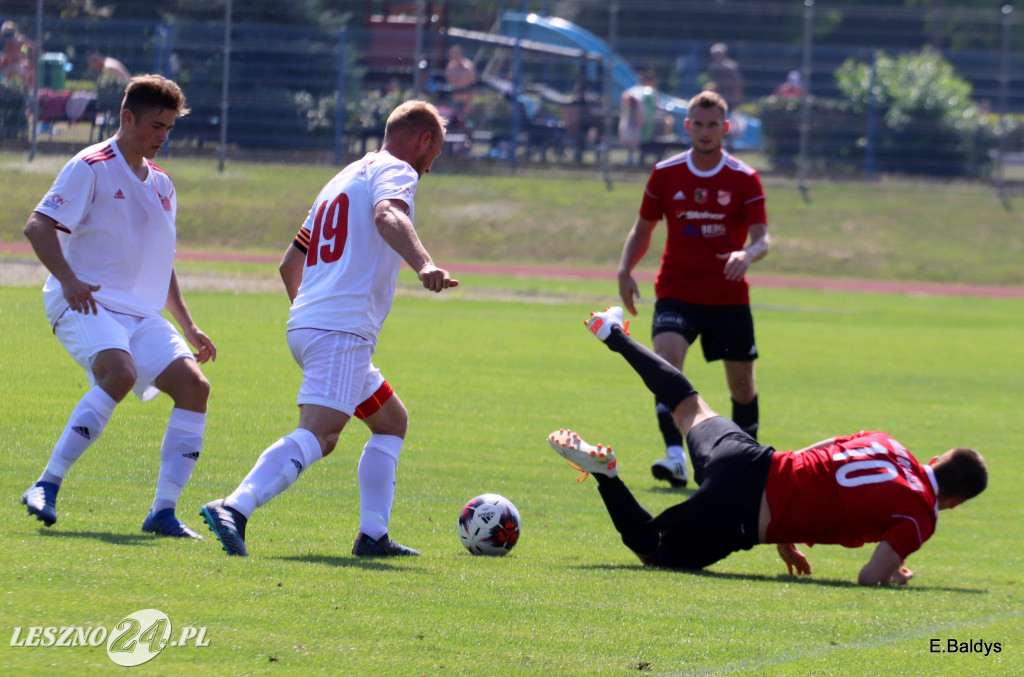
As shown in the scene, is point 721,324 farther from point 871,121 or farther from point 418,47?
point 871,121

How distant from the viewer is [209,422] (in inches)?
346

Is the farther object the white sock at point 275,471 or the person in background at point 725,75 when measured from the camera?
the person in background at point 725,75

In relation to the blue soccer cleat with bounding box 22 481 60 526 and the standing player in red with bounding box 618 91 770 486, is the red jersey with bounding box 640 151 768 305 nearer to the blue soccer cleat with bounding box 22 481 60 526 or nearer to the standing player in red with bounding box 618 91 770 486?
the standing player in red with bounding box 618 91 770 486

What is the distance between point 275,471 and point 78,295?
3.82ft

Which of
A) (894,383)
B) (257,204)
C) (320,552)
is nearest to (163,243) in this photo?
(320,552)

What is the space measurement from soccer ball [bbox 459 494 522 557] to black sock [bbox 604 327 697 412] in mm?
981

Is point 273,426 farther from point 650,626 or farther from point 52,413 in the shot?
point 650,626

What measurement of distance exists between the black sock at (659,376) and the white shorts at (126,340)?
2197mm

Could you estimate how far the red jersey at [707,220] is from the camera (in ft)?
28.5

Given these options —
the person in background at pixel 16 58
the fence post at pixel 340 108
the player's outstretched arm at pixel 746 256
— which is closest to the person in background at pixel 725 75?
the fence post at pixel 340 108

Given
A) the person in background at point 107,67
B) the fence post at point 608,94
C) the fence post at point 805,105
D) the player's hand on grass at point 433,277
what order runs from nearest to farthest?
the player's hand on grass at point 433,277
the person in background at point 107,67
the fence post at point 608,94
the fence post at point 805,105

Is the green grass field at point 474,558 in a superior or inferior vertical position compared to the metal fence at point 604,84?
inferior

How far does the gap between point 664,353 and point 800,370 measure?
619 centimetres

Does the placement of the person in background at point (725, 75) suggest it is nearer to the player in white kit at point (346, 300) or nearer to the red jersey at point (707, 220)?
the red jersey at point (707, 220)
